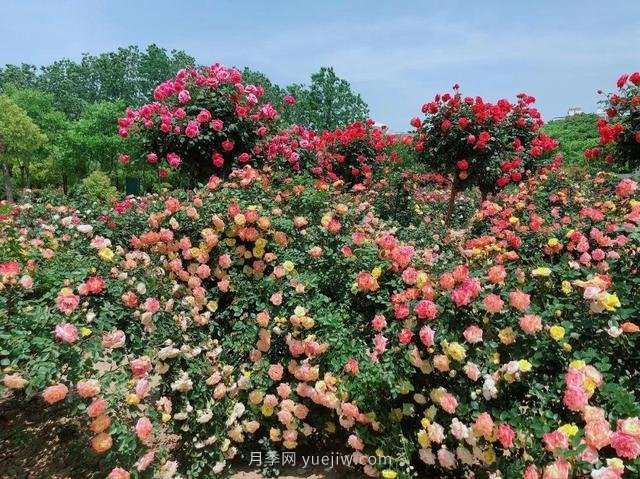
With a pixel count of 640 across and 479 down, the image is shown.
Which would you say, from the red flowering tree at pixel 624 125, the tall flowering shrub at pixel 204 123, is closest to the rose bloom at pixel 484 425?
the tall flowering shrub at pixel 204 123

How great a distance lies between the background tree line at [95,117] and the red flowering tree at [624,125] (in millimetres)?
14664

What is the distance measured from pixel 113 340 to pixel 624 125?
6.38 meters

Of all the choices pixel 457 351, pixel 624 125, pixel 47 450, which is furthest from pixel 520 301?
pixel 624 125

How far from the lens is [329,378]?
240 centimetres

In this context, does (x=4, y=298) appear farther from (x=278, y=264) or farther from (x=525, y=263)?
(x=525, y=263)

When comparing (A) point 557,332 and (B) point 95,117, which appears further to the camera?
(B) point 95,117

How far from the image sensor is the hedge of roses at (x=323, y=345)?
1.84 metres

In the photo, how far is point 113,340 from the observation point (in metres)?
2.06

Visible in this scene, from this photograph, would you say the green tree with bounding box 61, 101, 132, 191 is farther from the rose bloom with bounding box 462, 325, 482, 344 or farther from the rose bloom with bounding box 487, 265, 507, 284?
the rose bloom with bounding box 462, 325, 482, 344

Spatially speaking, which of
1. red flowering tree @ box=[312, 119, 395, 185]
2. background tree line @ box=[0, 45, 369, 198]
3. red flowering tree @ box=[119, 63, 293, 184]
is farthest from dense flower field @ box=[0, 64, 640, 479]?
background tree line @ box=[0, 45, 369, 198]

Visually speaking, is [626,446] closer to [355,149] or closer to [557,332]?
[557,332]

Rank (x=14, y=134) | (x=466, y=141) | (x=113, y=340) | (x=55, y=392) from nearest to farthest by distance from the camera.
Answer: (x=55, y=392) < (x=113, y=340) < (x=466, y=141) < (x=14, y=134)

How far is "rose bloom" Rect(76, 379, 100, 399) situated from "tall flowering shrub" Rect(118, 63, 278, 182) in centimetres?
359

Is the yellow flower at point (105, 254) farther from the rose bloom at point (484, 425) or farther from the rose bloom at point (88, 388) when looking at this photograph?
the rose bloom at point (484, 425)
